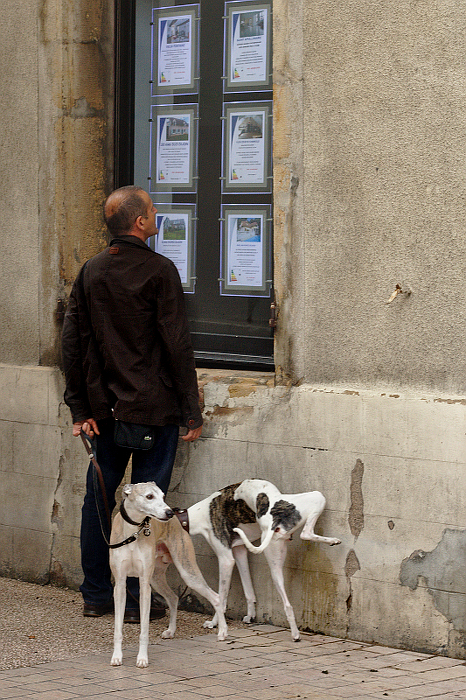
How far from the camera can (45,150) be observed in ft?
21.7

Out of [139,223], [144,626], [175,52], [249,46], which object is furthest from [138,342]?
[175,52]

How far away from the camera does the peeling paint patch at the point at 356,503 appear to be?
17.2 feet

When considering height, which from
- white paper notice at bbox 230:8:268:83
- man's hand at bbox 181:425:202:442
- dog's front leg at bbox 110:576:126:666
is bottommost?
dog's front leg at bbox 110:576:126:666

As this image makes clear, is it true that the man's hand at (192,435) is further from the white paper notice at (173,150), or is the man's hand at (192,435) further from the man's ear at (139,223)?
the white paper notice at (173,150)

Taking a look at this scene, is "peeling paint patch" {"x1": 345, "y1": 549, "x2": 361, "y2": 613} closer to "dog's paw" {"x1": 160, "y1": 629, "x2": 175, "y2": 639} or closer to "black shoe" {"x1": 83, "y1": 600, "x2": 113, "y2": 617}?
"dog's paw" {"x1": 160, "y1": 629, "x2": 175, "y2": 639}

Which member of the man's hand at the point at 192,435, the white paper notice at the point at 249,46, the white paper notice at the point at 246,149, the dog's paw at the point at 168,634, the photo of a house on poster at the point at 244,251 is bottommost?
the dog's paw at the point at 168,634

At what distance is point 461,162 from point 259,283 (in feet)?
5.24

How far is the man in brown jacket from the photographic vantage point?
5.51 metres

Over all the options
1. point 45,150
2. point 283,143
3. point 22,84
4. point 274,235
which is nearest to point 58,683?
point 274,235

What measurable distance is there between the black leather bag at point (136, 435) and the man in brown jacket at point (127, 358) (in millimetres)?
49

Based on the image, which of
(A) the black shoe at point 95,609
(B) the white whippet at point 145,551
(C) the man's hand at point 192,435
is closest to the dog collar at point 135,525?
(B) the white whippet at point 145,551

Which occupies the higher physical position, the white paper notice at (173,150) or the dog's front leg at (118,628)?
the white paper notice at (173,150)

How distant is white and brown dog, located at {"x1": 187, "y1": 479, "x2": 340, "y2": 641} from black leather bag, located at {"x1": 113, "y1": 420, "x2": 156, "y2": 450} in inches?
17.3

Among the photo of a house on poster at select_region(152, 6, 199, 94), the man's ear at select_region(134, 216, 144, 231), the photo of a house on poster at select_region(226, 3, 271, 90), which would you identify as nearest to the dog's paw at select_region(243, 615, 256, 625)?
the man's ear at select_region(134, 216, 144, 231)
